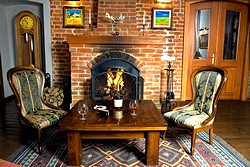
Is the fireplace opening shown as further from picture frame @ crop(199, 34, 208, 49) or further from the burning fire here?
picture frame @ crop(199, 34, 208, 49)

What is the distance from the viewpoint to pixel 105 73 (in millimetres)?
4047

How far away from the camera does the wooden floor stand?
2.71 metres

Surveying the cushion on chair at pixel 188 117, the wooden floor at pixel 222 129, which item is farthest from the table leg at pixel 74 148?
the cushion on chair at pixel 188 117

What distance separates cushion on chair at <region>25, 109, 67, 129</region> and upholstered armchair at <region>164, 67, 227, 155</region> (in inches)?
55.9

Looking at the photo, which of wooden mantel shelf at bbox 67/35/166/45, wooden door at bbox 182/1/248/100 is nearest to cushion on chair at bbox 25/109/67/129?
wooden mantel shelf at bbox 67/35/166/45

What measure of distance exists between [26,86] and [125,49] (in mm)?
1910

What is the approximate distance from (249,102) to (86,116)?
417 cm

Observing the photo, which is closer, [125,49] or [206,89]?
[206,89]

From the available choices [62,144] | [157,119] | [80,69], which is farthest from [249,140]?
[80,69]

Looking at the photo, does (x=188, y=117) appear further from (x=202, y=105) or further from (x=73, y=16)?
(x=73, y=16)

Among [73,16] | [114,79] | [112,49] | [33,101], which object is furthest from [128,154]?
[73,16]

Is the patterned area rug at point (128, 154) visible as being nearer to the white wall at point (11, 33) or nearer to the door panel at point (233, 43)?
the white wall at point (11, 33)

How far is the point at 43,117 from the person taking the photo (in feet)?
8.50

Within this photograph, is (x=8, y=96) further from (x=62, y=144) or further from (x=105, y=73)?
(x=62, y=144)
